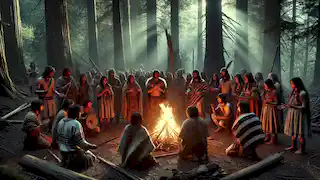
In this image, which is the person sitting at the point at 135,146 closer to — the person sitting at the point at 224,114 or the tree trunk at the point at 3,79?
the person sitting at the point at 224,114

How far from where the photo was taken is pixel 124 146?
6.88 meters

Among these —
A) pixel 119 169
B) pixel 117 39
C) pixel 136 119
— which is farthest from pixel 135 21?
pixel 119 169

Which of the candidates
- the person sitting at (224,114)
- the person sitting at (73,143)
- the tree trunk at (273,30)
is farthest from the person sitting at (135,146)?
the tree trunk at (273,30)

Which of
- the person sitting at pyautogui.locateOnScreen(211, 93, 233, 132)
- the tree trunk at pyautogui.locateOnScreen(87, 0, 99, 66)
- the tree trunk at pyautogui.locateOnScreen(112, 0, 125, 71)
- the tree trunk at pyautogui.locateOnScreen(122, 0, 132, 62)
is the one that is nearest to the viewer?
the person sitting at pyautogui.locateOnScreen(211, 93, 233, 132)

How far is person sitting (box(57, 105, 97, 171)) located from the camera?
6430 millimetres

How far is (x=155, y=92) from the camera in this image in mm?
10438

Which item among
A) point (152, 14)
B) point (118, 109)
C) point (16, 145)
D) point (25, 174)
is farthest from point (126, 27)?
point (25, 174)

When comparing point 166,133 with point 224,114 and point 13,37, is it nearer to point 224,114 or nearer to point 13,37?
point 224,114

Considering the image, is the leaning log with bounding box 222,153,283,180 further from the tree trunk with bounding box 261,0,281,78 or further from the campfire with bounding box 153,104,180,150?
the tree trunk with bounding box 261,0,281,78

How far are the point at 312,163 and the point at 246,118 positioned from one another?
2049 mm

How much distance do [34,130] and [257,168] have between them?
6.25m

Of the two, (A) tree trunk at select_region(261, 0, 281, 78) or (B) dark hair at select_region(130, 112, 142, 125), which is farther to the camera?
(A) tree trunk at select_region(261, 0, 281, 78)

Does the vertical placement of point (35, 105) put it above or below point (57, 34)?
below

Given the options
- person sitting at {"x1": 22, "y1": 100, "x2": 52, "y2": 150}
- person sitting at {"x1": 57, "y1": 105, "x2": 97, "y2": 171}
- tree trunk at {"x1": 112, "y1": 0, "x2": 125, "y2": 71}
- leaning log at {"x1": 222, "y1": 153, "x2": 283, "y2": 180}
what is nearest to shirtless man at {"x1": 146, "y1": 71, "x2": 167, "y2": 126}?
person sitting at {"x1": 22, "y1": 100, "x2": 52, "y2": 150}
